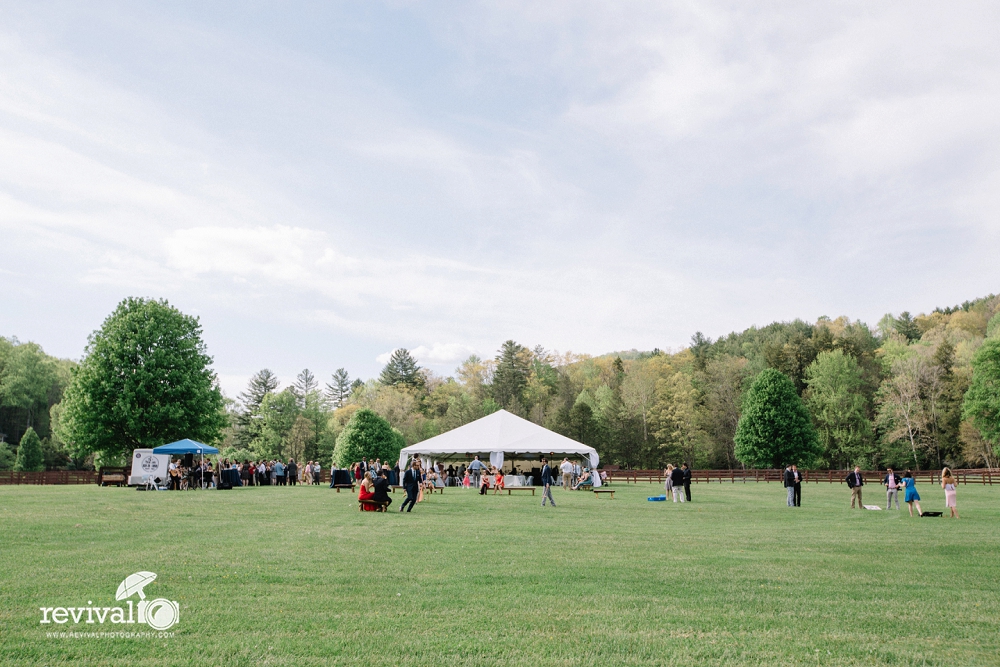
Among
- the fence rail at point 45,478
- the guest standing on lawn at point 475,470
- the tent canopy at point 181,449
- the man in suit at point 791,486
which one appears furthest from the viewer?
the fence rail at point 45,478

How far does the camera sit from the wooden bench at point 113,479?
31.1 metres

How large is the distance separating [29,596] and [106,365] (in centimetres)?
3464

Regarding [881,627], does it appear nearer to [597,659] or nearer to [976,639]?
[976,639]

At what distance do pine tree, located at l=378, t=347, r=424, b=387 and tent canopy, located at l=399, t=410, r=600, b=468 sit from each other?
52221mm

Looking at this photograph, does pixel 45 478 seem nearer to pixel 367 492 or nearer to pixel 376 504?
pixel 367 492

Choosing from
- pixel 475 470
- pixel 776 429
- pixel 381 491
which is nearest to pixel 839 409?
pixel 776 429

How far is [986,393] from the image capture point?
48.2 meters

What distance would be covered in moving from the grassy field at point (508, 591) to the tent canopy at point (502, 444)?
870 inches

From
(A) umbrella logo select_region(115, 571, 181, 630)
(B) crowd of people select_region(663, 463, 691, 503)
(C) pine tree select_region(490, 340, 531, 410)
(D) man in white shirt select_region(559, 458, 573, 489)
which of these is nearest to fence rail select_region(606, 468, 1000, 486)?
(D) man in white shirt select_region(559, 458, 573, 489)

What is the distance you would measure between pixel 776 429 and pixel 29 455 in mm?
56856

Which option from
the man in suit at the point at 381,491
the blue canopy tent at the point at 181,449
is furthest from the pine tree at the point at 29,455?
the man in suit at the point at 381,491

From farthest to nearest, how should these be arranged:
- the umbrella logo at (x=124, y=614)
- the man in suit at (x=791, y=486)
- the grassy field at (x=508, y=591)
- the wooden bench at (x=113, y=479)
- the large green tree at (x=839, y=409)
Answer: the large green tree at (x=839, y=409), the wooden bench at (x=113, y=479), the man in suit at (x=791, y=486), the umbrella logo at (x=124, y=614), the grassy field at (x=508, y=591)

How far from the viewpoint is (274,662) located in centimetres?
524

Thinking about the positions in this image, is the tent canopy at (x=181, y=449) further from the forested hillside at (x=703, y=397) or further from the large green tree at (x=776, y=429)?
the large green tree at (x=776, y=429)
